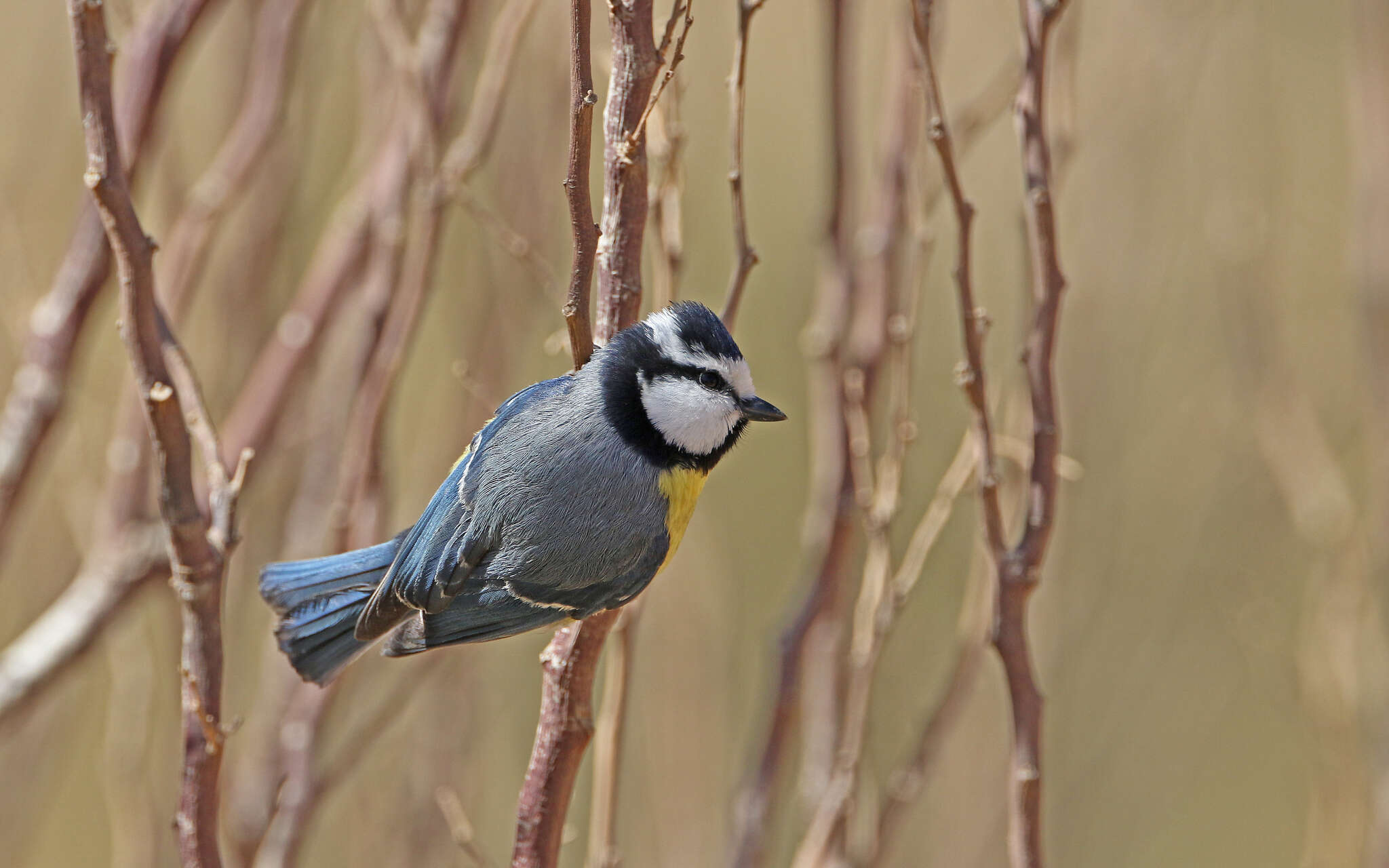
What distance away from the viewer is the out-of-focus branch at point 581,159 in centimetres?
112

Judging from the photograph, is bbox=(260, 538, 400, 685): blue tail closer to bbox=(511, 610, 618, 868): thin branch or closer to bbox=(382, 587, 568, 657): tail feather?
bbox=(382, 587, 568, 657): tail feather

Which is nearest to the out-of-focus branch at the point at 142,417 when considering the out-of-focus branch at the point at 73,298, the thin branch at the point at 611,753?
the out-of-focus branch at the point at 73,298

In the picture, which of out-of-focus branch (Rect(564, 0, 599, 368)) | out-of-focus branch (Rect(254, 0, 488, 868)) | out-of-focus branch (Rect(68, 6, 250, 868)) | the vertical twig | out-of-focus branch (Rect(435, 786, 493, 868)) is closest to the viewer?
out-of-focus branch (Rect(564, 0, 599, 368))

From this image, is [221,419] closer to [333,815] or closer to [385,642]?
[385,642]

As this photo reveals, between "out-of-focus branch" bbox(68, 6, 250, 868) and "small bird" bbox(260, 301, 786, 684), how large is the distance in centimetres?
28

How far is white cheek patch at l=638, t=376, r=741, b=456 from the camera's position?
156 cm

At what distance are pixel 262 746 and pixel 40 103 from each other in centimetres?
141

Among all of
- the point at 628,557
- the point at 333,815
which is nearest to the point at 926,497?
the point at 333,815

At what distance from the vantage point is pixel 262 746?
2.29 m

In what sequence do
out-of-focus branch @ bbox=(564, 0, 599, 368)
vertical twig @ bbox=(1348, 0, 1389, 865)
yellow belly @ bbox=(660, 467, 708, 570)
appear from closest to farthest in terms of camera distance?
1. out-of-focus branch @ bbox=(564, 0, 599, 368)
2. yellow belly @ bbox=(660, 467, 708, 570)
3. vertical twig @ bbox=(1348, 0, 1389, 865)

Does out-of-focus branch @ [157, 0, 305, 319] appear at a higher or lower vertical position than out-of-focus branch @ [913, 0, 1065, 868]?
higher

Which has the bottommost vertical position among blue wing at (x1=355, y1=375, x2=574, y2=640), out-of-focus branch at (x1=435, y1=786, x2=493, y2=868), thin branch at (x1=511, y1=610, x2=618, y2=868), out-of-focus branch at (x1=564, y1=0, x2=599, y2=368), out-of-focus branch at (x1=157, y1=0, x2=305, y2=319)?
out-of-focus branch at (x1=435, y1=786, x2=493, y2=868)

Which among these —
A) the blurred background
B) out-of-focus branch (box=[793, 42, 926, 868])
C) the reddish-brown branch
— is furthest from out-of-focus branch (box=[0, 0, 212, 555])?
out-of-focus branch (box=[793, 42, 926, 868])

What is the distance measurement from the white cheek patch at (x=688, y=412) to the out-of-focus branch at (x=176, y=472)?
53 centimetres
